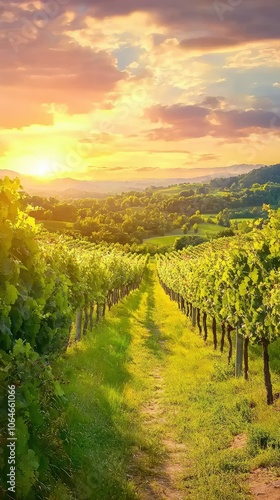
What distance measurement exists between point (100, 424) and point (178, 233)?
152m

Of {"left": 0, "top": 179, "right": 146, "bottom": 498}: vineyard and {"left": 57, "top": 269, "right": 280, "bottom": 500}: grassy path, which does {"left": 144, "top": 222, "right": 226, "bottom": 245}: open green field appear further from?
{"left": 0, "top": 179, "right": 146, "bottom": 498}: vineyard

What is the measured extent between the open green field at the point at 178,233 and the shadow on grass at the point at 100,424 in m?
125

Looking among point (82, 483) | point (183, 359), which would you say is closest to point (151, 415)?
point (82, 483)

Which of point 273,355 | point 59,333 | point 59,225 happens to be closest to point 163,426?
point 59,333

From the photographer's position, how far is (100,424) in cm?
1057

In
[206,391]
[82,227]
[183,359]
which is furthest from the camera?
[82,227]

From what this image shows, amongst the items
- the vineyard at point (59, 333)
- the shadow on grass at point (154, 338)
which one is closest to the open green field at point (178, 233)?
the shadow on grass at point (154, 338)

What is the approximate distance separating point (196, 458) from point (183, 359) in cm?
851

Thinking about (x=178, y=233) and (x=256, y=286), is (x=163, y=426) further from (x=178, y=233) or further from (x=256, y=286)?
(x=178, y=233)

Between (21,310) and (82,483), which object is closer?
(21,310)

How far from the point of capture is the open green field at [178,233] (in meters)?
145

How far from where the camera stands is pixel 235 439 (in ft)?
34.5

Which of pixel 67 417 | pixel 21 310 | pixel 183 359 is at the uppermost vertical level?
pixel 21 310

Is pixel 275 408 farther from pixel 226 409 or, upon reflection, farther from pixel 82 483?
pixel 82 483
